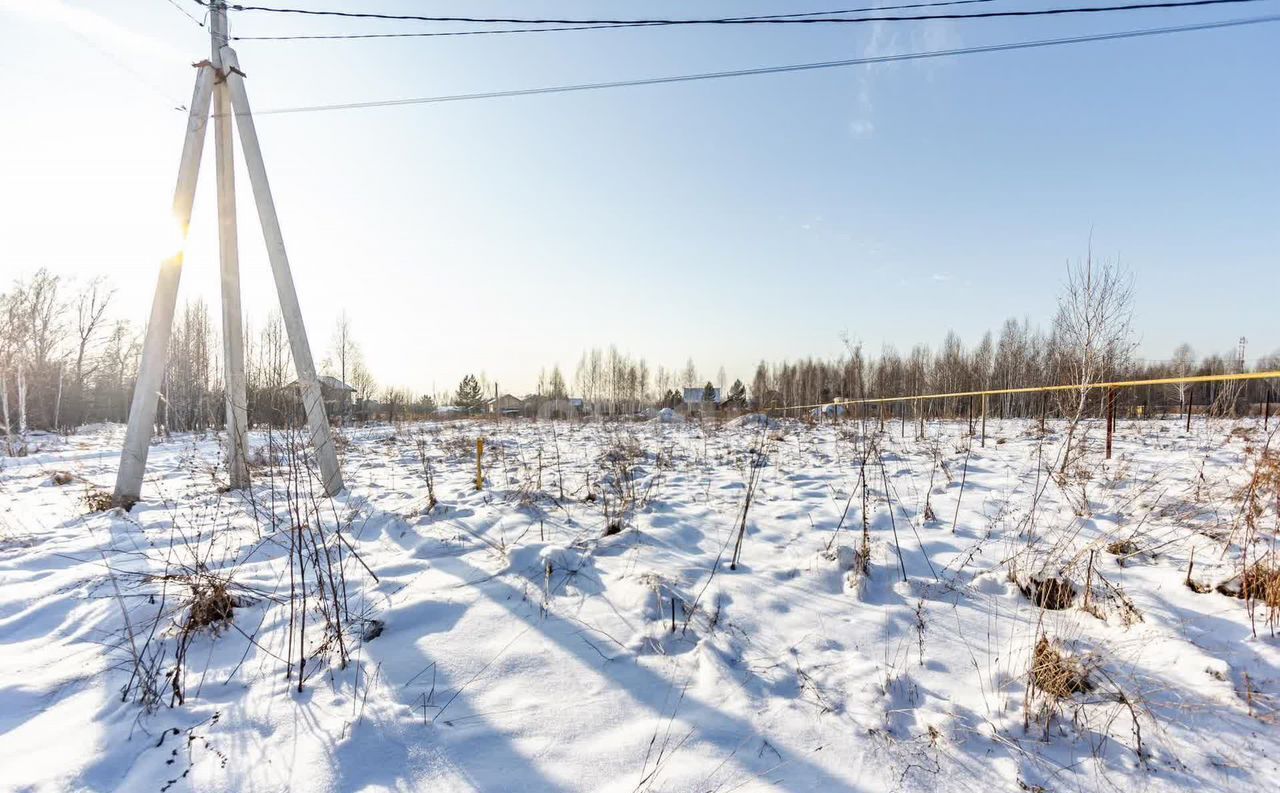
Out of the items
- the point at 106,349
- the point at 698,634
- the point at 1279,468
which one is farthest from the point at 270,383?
the point at 106,349

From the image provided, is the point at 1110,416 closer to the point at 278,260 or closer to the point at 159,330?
the point at 278,260

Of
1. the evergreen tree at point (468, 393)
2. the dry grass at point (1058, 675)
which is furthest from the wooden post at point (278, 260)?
the evergreen tree at point (468, 393)

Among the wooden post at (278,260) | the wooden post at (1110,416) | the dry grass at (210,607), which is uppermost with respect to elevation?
the wooden post at (278,260)

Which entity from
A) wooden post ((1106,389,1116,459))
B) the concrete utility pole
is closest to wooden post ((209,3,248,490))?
the concrete utility pole

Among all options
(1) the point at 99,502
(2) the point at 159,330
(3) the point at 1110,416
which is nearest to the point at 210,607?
(1) the point at 99,502

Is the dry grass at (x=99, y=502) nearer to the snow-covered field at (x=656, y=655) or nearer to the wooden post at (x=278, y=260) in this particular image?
the snow-covered field at (x=656, y=655)

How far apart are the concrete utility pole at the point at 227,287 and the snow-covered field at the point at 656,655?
4.46ft

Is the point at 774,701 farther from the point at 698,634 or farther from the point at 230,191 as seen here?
the point at 230,191

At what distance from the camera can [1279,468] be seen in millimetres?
2746

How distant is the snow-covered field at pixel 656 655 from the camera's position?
1.73 m

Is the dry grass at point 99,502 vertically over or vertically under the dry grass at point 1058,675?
over

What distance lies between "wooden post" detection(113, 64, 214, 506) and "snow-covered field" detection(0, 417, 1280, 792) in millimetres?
923

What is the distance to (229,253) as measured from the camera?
605 centimetres

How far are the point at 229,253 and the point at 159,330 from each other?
1.23m
